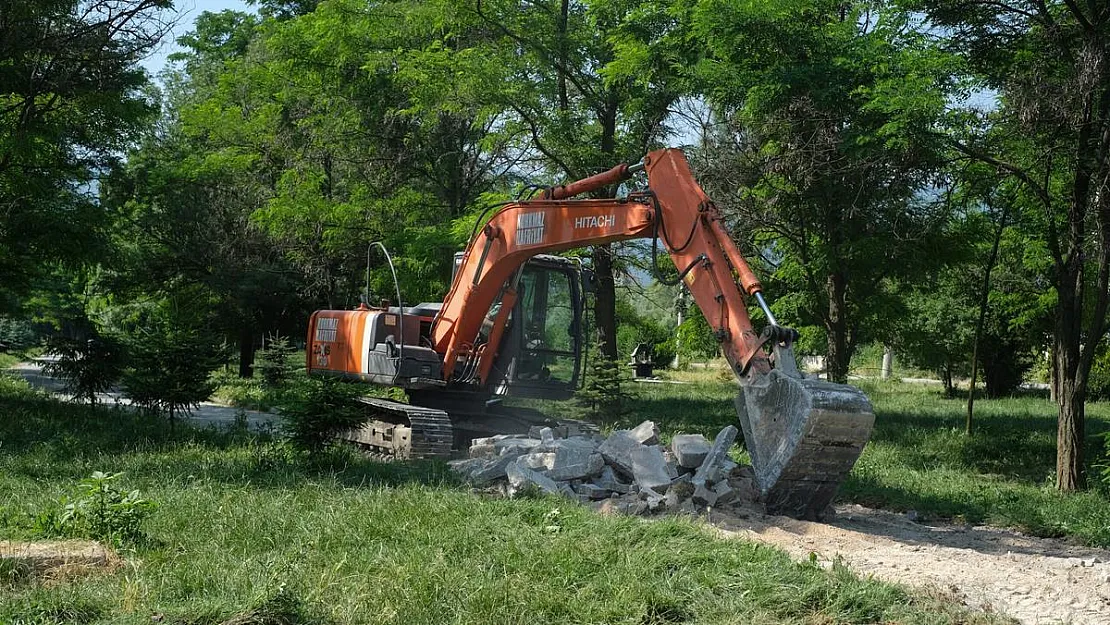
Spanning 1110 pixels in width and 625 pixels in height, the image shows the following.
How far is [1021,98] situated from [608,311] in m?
9.66

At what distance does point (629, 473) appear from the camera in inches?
395

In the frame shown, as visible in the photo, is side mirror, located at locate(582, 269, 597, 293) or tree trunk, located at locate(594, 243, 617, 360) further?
tree trunk, located at locate(594, 243, 617, 360)

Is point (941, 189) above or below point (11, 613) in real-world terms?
above

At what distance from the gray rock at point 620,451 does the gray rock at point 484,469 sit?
3.14ft

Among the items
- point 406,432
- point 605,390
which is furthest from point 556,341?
point 605,390

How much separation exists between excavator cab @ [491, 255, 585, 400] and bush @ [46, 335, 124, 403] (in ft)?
20.0

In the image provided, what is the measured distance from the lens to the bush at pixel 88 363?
15.1 metres

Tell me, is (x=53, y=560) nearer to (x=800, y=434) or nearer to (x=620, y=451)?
(x=800, y=434)

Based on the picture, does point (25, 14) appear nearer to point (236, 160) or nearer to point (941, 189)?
point (236, 160)

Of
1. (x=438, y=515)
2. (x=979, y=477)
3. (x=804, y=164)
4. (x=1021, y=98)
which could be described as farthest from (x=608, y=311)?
(x=438, y=515)

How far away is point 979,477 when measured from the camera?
12820 millimetres

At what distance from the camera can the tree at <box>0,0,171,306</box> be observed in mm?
14141

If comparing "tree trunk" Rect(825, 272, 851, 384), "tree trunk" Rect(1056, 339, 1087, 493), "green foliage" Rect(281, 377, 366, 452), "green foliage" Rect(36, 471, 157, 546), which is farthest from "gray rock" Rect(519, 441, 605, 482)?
"tree trunk" Rect(825, 272, 851, 384)

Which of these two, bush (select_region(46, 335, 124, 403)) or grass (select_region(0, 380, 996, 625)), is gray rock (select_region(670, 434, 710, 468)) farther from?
bush (select_region(46, 335, 124, 403))
